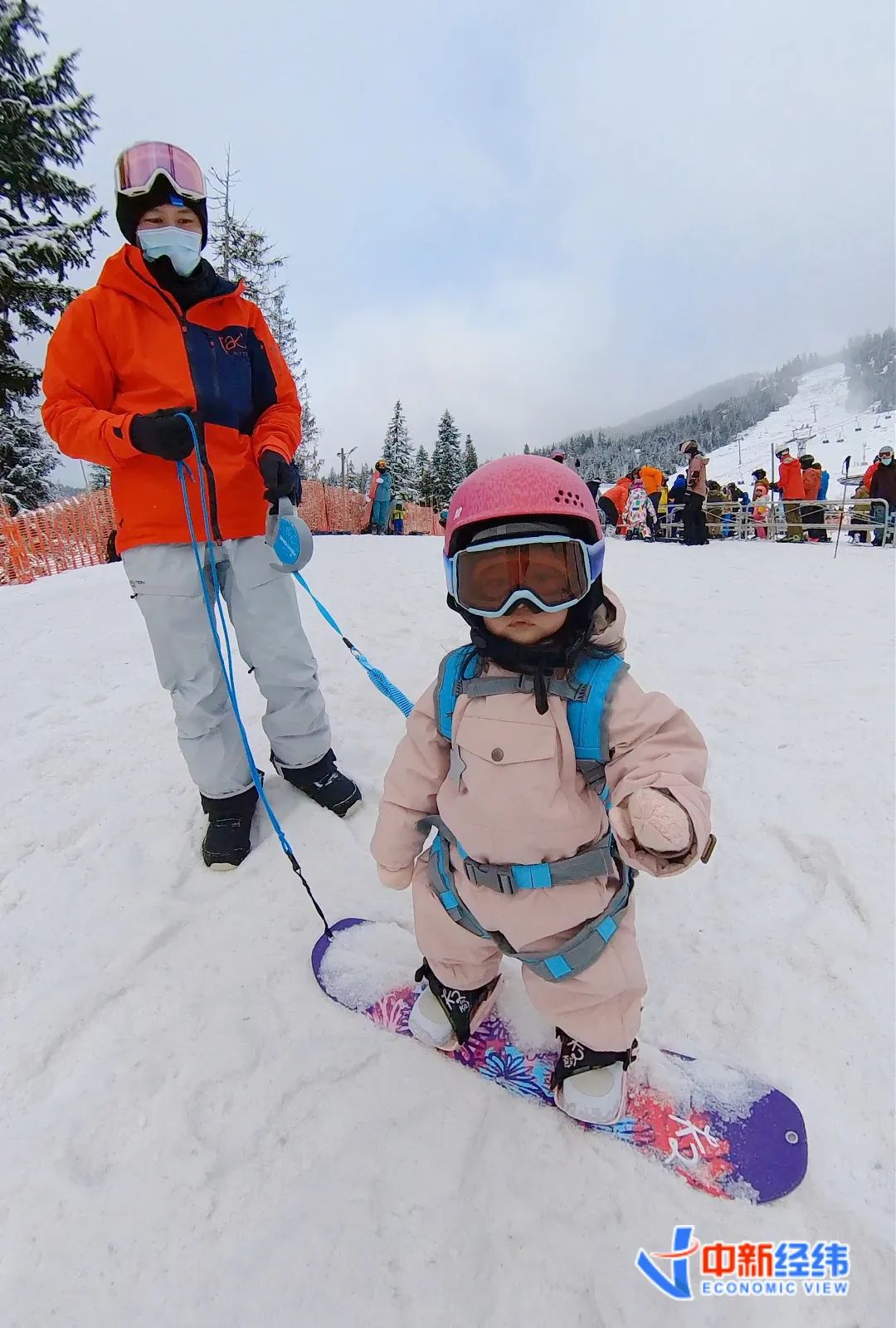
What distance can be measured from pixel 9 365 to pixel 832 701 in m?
16.0

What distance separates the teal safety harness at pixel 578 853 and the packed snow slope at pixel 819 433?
197 feet

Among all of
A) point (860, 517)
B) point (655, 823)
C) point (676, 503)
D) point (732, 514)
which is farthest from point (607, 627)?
point (732, 514)

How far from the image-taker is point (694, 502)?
40.0ft

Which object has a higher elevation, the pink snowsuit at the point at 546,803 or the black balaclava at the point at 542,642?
the black balaclava at the point at 542,642

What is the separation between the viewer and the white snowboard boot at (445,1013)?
6.29 feet

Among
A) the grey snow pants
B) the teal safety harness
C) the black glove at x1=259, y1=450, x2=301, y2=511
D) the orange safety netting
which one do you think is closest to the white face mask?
the black glove at x1=259, y1=450, x2=301, y2=511

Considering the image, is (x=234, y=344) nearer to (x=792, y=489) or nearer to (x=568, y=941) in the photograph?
(x=568, y=941)

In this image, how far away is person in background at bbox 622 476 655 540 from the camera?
14461 millimetres

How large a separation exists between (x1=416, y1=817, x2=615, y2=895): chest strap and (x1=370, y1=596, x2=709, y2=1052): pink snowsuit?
2 centimetres

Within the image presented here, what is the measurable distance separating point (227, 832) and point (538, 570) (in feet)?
6.20

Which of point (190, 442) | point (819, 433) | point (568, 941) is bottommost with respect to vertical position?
point (568, 941)

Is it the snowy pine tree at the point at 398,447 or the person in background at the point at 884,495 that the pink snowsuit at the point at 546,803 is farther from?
the snowy pine tree at the point at 398,447

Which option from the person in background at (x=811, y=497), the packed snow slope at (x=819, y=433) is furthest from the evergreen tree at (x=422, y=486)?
the person in background at (x=811, y=497)

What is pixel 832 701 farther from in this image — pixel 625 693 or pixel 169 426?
pixel 169 426
